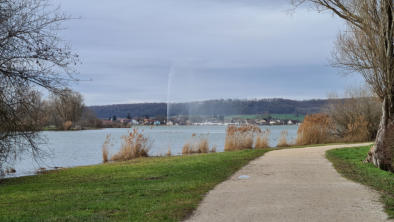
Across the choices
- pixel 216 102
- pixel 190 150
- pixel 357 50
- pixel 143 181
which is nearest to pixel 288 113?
pixel 216 102

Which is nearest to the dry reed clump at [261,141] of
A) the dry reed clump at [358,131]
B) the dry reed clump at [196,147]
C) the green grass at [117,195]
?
the dry reed clump at [196,147]

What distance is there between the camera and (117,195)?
9.60 meters

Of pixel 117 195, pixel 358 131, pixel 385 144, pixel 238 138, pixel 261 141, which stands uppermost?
pixel 358 131

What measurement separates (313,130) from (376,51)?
46.2 ft

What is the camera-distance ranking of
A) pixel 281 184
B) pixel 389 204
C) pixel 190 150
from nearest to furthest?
pixel 389 204, pixel 281 184, pixel 190 150

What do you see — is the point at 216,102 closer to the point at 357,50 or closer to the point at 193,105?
the point at 193,105

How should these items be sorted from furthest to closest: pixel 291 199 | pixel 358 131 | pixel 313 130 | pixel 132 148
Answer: pixel 358 131
pixel 313 130
pixel 132 148
pixel 291 199

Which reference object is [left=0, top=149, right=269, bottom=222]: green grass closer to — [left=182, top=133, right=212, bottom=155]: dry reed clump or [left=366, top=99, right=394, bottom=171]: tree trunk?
[left=366, top=99, right=394, bottom=171]: tree trunk

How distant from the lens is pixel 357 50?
593 inches

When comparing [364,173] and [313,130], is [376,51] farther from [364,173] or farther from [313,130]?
[313,130]

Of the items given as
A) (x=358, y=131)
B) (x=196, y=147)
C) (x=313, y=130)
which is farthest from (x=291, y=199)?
(x=358, y=131)

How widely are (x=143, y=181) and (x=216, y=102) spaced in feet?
189

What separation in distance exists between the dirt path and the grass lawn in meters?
0.27

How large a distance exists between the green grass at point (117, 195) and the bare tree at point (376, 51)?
16.9ft
